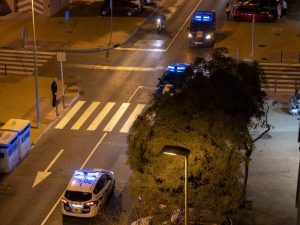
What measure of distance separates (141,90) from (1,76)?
9.51m

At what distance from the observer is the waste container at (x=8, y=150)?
98.8ft

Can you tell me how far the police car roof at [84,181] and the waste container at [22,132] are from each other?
18.4ft

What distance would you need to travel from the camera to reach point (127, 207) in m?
27.3

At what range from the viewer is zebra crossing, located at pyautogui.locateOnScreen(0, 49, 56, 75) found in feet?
147

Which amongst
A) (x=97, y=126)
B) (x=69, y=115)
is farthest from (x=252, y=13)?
(x=97, y=126)

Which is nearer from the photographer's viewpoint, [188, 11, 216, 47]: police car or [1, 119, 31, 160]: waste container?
[1, 119, 31, 160]: waste container

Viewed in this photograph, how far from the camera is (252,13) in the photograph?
53.6m

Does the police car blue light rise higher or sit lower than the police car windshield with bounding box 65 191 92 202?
higher

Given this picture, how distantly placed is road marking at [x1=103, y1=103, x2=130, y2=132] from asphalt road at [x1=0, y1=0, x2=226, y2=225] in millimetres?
15

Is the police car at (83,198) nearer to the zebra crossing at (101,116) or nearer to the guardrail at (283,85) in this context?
the zebra crossing at (101,116)

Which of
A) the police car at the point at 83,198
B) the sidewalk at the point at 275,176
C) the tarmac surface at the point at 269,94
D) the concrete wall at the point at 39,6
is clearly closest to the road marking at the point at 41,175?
the tarmac surface at the point at 269,94

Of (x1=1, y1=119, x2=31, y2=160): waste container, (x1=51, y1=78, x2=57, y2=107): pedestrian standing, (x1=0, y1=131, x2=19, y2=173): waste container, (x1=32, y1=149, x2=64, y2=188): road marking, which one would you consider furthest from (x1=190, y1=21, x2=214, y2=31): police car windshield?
(x1=0, y1=131, x2=19, y2=173): waste container

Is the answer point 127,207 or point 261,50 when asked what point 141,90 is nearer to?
point 261,50

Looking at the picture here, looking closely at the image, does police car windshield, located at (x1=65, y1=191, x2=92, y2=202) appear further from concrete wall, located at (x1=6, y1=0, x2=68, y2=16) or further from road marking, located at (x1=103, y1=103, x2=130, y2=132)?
concrete wall, located at (x1=6, y1=0, x2=68, y2=16)
